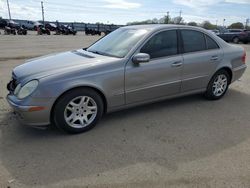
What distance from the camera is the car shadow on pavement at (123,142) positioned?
2930 mm

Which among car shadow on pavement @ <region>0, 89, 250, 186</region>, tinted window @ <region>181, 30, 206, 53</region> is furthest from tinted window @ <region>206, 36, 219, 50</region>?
car shadow on pavement @ <region>0, 89, 250, 186</region>

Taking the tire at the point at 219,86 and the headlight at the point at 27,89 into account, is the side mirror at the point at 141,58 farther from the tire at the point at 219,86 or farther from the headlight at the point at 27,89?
the tire at the point at 219,86

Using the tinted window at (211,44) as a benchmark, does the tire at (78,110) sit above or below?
below

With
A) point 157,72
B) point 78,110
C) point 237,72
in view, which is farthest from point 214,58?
point 78,110

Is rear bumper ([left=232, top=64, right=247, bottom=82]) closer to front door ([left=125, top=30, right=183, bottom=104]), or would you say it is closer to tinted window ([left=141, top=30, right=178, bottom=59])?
front door ([left=125, top=30, right=183, bottom=104])

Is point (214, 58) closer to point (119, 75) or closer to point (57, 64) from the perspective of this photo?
point (119, 75)

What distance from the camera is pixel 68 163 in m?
3.00

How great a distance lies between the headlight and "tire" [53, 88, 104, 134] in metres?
0.39

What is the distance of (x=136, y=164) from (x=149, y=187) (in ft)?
1.43

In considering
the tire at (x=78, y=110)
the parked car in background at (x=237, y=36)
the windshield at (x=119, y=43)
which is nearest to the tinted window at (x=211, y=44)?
the windshield at (x=119, y=43)

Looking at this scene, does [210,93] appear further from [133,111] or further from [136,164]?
[136,164]

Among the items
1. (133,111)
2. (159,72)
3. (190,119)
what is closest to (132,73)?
(159,72)

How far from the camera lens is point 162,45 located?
441 centimetres

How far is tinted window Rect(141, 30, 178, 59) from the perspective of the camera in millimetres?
4234
